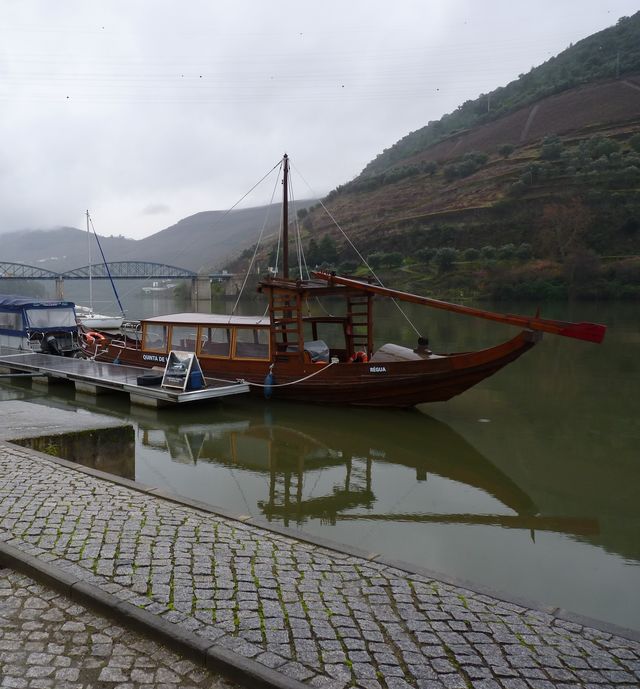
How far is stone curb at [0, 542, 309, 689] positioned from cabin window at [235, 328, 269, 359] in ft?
37.0

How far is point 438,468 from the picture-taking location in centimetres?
1087

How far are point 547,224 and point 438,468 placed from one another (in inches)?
2421

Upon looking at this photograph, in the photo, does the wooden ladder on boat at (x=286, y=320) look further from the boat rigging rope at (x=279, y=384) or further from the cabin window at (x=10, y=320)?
the cabin window at (x=10, y=320)

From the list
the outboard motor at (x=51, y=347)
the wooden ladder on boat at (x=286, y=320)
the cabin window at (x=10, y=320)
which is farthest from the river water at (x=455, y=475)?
the cabin window at (x=10, y=320)

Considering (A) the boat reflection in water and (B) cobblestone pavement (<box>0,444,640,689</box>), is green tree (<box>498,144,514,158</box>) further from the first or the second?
(B) cobblestone pavement (<box>0,444,640,689</box>)

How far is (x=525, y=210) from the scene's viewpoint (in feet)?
231

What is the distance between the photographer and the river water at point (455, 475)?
6875mm

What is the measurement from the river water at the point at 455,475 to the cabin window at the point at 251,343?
1.27m

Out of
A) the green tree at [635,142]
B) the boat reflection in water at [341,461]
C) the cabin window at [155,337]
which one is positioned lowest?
the boat reflection in water at [341,461]

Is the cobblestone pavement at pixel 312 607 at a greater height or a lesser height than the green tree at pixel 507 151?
lesser

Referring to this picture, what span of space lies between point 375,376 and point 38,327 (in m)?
13.7

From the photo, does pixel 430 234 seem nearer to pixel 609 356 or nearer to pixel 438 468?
pixel 609 356

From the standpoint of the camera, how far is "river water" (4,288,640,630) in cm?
688

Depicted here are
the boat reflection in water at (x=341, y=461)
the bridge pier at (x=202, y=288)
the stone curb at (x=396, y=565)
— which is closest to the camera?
the stone curb at (x=396, y=565)
